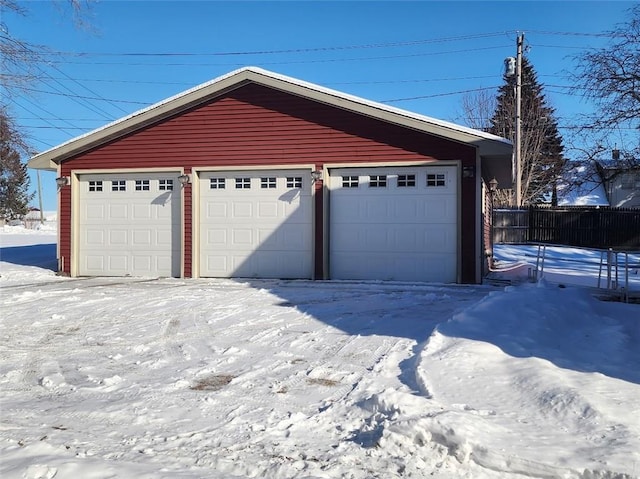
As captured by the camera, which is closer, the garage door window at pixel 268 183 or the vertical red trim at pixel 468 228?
the vertical red trim at pixel 468 228

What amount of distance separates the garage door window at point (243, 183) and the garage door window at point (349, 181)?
228 cm

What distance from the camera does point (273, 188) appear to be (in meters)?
12.2

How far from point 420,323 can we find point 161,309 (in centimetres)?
399

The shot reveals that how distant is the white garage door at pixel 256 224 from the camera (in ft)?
39.3

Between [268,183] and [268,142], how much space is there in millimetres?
953

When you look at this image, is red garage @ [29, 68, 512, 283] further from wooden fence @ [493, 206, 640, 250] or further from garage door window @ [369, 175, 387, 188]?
wooden fence @ [493, 206, 640, 250]

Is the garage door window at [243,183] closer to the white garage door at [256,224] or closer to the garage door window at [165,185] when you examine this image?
the white garage door at [256,224]

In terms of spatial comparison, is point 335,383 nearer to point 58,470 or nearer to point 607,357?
point 58,470

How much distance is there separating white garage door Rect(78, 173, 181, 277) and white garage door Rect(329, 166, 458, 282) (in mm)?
4010

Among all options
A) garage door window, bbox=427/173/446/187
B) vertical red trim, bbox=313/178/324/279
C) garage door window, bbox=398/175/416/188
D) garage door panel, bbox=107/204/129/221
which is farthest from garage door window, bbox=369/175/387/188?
garage door panel, bbox=107/204/129/221

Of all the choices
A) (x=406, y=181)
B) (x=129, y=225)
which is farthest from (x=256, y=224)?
(x=406, y=181)

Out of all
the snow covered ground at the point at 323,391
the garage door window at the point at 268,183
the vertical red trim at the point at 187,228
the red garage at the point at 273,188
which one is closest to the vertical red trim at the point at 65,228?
the red garage at the point at 273,188

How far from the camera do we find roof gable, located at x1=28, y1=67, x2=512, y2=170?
10.8 meters

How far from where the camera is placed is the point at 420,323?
695 centimetres
